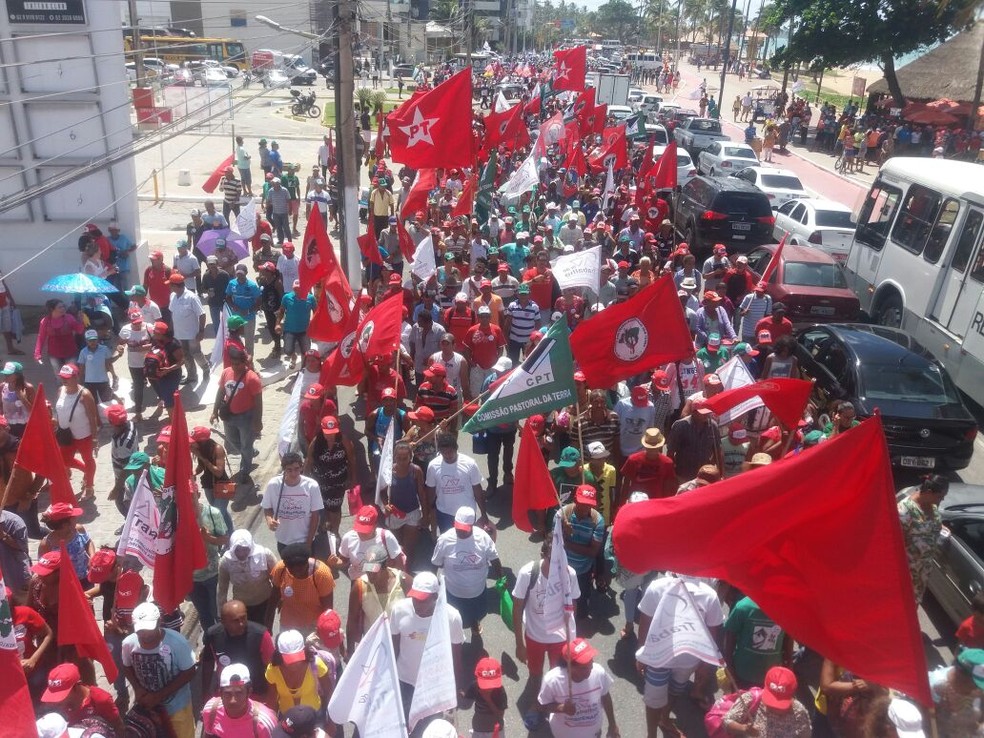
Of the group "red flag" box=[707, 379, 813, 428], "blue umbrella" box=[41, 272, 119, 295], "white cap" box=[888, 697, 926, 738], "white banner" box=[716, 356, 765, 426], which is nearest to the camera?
"white cap" box=[888, 697, 926, 738]

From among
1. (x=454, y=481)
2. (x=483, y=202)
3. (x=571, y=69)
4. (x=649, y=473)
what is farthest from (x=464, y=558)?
(x=571, y=69)

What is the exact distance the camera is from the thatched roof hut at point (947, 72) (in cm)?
3656

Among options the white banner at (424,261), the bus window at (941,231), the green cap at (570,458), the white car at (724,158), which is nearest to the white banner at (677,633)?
the green cap at (570,458)

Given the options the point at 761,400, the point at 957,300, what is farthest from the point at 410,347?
the point at 957,300

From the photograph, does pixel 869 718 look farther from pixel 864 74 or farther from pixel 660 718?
pixel 864 74

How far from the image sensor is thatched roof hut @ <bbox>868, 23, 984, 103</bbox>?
3656cm

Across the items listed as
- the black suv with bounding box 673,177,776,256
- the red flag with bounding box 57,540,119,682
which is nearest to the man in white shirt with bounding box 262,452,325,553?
the red flag with bounding box 57,540,119,682

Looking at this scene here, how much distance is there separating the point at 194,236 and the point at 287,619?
10.3 meters

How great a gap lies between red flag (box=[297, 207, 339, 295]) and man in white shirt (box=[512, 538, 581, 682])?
15.2 feet

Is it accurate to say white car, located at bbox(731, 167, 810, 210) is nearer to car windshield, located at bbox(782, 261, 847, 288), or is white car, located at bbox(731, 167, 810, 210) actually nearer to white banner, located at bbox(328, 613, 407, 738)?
car windshield, located at bbox(782, 261, 847, 288)

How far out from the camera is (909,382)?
917 cm

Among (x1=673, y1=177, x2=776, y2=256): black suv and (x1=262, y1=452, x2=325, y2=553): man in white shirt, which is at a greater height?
(x1=262, y1=452, x2=325, y2=553): man in white shirt

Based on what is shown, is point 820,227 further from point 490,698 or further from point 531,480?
point 490,698

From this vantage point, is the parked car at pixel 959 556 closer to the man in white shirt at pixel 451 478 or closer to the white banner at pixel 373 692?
the man in white shirt at pixel 451 478
